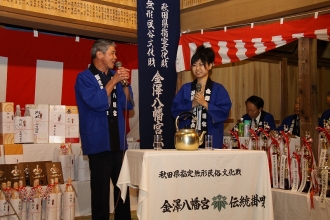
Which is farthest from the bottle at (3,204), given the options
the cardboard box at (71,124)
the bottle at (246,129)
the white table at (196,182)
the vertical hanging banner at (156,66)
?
the bottle at (246,129)

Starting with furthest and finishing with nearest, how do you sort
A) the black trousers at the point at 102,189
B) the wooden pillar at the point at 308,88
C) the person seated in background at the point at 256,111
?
the person seated in background at the point at 256,111 < the wooden pillar at the point at 308,88 < the black trousers at the point at 102,189

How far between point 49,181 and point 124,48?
2.35 meters

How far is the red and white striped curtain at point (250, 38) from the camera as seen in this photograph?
4.26 m

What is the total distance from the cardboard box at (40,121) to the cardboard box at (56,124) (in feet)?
0.19

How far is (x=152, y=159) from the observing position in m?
2.90

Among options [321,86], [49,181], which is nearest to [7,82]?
[49,181]

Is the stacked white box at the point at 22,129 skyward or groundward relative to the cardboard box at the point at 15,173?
skyward

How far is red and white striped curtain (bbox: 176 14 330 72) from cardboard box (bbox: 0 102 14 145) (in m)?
1.98

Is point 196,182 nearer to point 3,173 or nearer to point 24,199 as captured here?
point 24,199

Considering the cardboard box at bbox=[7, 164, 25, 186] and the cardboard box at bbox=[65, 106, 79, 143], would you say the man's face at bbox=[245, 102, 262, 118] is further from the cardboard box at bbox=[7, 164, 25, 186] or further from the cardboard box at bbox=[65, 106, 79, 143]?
the cardboard box at bbox=[7, 164, 25, 186]

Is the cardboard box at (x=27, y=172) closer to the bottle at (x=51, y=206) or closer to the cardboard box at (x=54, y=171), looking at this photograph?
the cardboard box at (x=54, y=171)

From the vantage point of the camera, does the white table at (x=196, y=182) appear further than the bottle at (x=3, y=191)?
No

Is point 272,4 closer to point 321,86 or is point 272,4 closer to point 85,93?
point 85,93

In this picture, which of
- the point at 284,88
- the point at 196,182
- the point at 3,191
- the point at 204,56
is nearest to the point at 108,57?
the point at 204,56
